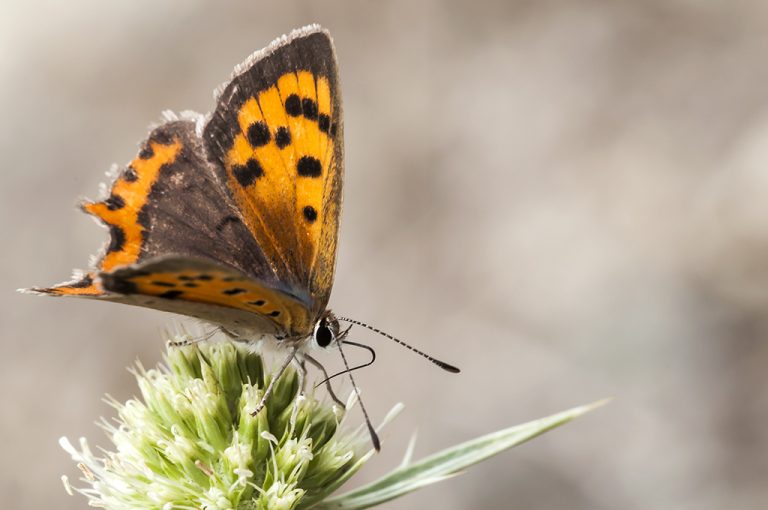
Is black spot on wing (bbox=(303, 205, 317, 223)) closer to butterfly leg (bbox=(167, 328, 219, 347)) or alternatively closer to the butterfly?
the butterfly

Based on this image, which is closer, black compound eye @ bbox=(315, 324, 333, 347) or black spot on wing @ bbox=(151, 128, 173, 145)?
black compound eye @ bbox=(315, 324, 333, 347)

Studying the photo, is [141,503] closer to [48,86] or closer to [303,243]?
[303,243]

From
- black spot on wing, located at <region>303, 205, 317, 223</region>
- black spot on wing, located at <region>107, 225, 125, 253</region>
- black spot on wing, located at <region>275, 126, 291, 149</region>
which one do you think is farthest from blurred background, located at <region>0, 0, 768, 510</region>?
black spot on wing, located at <region>107, 225, 125, 253</region>

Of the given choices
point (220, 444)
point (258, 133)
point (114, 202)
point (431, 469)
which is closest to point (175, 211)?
point (114, 202)

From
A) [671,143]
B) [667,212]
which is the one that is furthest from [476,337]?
[671,143]

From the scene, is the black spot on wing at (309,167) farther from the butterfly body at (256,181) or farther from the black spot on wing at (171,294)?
the black spot on wing at (171,294)

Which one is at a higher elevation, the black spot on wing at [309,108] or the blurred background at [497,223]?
the blurred background at [497,223]

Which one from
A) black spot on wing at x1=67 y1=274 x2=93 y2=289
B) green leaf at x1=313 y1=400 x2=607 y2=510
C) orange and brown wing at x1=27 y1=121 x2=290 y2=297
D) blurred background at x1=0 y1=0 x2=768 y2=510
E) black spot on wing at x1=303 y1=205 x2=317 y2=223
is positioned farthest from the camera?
blurred background at x1=0 y1=0 x2=768 y2=510

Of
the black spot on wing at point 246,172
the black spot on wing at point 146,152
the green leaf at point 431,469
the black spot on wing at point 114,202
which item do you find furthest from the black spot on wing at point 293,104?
the green leaf at point 431,469
